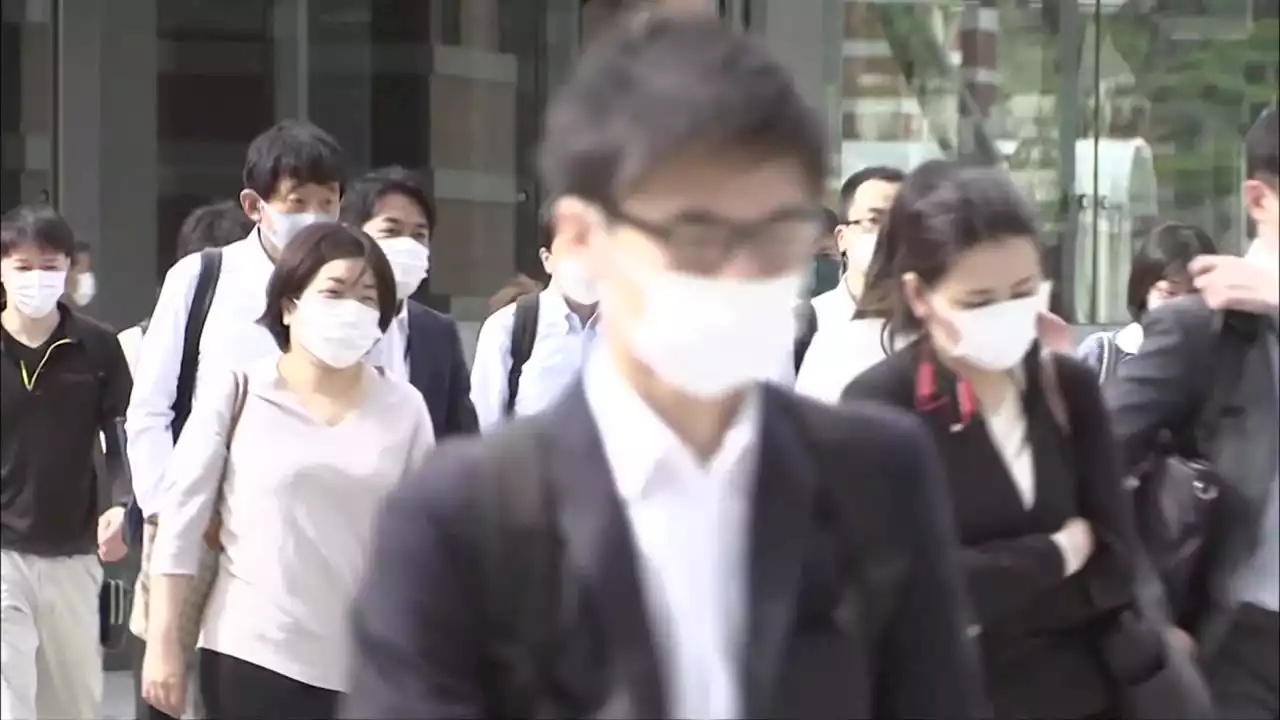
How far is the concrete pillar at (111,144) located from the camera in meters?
9.77

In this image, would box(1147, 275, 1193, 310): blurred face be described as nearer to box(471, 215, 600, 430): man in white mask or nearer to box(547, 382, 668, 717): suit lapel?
box(471, 215, 600, 430): man in white mask

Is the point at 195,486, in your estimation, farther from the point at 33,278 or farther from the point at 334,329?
the point at 33,278

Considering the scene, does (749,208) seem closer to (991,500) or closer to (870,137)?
(991,500)

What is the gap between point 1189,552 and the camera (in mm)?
3475

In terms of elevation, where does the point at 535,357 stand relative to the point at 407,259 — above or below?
below

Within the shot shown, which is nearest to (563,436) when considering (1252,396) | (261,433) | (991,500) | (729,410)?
(729,410)

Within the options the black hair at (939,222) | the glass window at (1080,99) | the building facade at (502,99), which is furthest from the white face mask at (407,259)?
the glass window at (1080,99)

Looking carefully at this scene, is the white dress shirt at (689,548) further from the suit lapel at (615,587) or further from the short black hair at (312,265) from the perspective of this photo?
the short black hair at (312,265)

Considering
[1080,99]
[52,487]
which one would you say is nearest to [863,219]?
[52,487]

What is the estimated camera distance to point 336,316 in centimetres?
451

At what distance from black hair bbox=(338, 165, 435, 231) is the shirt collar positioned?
427 centimetres

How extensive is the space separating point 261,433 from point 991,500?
1.85m

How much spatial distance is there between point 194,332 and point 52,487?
4.10 ft

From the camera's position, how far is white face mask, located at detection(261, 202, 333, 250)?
5.28 metres
